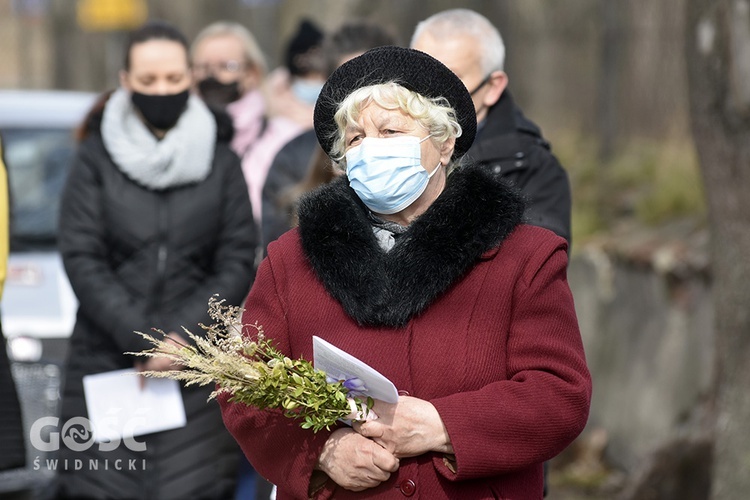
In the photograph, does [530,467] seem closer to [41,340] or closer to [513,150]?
[513,150]

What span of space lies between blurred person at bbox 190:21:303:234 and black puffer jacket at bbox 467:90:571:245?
1848 millimetres

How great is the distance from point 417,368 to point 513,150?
1.46 m

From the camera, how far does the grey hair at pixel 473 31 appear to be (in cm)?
429

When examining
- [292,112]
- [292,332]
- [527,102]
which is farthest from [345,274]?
[527,102]

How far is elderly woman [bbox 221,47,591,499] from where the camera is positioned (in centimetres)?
287

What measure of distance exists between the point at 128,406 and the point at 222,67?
2.55 m

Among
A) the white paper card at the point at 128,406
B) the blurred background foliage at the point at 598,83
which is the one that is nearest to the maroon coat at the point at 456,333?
the white paper card at the point at 128,406

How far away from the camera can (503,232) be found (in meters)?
3.00

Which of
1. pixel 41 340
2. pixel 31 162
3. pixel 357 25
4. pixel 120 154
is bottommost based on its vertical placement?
pixel 41 340

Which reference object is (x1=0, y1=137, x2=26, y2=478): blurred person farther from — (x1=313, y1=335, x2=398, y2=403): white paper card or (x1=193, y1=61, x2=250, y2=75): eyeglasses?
(x1=193, y1=61, x2=250, y2=75): eyeglasses

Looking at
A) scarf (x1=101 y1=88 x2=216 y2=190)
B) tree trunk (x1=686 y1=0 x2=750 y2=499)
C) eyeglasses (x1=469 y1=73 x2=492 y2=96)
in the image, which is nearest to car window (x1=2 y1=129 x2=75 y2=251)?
scarf (x1=101 y1=88 x2=216 y2=190)

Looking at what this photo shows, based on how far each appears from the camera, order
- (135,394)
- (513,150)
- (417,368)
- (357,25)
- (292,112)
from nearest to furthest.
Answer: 1. (417,368)
2. (513,150)
3. (135,394)
4. (357,25)
5. (292,112)

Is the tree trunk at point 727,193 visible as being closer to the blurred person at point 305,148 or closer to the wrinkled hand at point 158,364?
the blurred person at point 305,148

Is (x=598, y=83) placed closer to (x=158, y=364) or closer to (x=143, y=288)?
(x=143, y=288)
